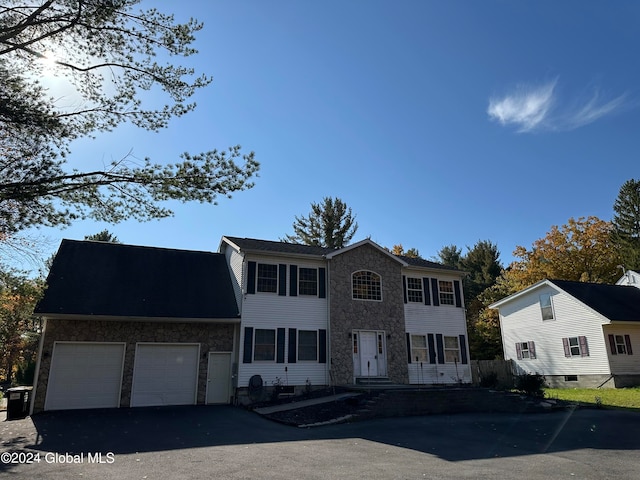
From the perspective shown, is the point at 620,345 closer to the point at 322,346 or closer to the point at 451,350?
the point at 451,350

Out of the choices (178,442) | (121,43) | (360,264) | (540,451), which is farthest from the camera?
(360,264)

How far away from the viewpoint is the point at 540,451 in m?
8.03

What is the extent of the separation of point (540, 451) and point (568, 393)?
47.7 feet

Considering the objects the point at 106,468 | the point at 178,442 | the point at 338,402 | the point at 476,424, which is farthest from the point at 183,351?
the point at 476,424

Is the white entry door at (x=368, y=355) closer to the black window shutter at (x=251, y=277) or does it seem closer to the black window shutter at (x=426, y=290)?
the black window shutter at (x=426, y=290)

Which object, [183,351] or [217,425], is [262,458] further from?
[183,351]

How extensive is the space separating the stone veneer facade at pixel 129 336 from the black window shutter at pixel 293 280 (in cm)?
279

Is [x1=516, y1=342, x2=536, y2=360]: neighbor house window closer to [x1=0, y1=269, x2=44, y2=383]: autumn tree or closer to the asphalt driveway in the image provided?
the asphalt driveway

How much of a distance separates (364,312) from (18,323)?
18.6 meters

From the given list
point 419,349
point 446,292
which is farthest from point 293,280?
point 446,292

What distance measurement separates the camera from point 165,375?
15.3 m

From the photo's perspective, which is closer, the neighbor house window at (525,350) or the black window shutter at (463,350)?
the black window shutter at (463,350)

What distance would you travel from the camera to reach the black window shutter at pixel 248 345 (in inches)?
629

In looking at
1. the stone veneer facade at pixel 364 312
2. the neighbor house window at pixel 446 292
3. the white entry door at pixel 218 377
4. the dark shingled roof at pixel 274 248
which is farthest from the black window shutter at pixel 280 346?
the neighbor house window at pixel 446 292
